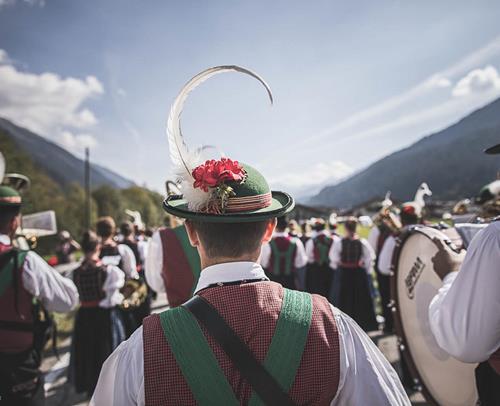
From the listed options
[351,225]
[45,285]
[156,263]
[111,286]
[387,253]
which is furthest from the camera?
[351,225]

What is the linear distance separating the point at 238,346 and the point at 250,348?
0.13 feet

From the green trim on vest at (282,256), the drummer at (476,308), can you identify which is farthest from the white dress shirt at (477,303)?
the green trim on vest at (282,256)

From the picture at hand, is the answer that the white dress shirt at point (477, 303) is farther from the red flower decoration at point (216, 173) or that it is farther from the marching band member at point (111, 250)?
the marching band member at point (111, 250)

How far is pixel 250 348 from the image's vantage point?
41.4 inches

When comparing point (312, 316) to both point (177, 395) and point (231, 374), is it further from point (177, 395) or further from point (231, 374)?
point (177, 395)

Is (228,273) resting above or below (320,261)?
above

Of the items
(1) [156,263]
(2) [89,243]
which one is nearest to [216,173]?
(1) [156,263]

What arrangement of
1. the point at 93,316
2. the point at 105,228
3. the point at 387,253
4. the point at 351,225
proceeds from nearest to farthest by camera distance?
the point at 93,316
the point at 105,228
the point at 387,253
the point at 351,225

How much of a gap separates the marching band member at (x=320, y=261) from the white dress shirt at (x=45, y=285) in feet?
17.4

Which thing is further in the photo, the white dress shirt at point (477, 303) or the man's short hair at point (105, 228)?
the man's short hair at point (105, 228)

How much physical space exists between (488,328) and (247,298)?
1.20m

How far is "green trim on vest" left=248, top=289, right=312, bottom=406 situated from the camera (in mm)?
1044

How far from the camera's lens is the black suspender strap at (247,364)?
3.35ft

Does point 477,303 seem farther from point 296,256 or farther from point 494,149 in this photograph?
point 296,256
